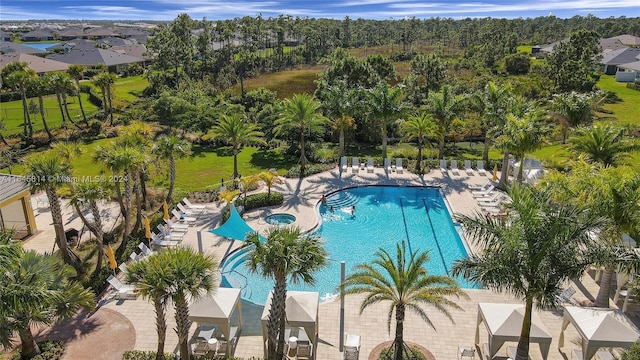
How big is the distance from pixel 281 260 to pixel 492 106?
2307cm

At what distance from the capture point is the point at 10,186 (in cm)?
2167

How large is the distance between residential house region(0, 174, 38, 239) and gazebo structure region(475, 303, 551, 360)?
20.9 meters

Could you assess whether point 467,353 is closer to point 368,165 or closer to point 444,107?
point 368,165

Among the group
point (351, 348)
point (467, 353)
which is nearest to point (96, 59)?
point (351, 348)

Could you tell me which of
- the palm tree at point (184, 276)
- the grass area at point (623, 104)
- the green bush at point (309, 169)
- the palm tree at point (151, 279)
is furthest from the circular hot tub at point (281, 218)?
the grass area at point (623, 104)

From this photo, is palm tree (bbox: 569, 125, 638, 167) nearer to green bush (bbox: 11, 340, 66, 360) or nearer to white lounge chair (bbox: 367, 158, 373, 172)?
white lounge chair (bbox: 367, 158, 373, 172)

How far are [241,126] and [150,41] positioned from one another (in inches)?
1947

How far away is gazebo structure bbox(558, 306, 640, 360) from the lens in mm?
13062

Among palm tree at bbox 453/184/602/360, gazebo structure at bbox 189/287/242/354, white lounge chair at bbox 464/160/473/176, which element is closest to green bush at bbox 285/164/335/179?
white lounge chair at bbox 464/160/473/176

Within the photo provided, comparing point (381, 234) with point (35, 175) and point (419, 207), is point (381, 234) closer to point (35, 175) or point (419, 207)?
point (419, 207)

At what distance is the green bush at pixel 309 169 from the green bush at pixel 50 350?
1853cm

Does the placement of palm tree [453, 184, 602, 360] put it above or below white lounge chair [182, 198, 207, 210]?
above

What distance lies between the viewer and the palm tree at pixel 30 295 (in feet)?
35.4

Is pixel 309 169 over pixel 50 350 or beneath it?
over
